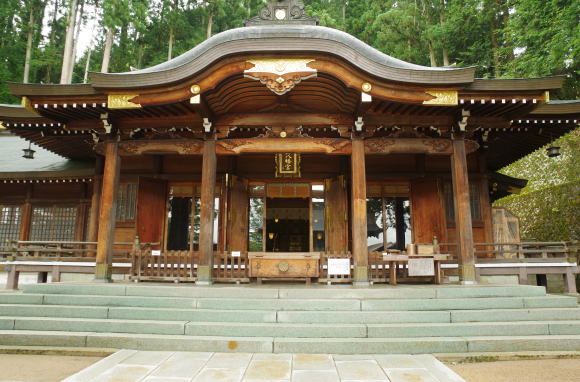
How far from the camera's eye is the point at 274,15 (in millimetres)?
9766

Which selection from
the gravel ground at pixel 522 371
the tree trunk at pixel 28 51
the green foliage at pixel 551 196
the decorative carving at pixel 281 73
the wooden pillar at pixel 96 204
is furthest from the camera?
the tree trunk at pixel 28 51

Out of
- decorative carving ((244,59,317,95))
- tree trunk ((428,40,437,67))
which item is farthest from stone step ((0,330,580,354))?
tree trunk ((428,40,437,67))

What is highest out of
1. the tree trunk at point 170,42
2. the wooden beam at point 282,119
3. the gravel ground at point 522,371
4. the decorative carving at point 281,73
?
the tree trunk at point 170,42

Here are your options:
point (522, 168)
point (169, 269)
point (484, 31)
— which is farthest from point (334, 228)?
point (484, 31)

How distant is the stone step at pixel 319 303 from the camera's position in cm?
607

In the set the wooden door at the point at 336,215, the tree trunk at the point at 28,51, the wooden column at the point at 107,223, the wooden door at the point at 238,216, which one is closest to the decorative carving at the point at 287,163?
the wooden door at the point at 336,215

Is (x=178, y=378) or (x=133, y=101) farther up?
(x=133, y=101)

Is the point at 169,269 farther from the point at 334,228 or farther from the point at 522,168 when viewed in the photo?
the point at 522,168

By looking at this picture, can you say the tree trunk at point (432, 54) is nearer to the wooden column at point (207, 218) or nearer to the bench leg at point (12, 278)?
the wooden column at point (207, 218)

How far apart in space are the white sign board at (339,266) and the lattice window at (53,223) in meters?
9.43

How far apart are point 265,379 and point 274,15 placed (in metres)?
9.02

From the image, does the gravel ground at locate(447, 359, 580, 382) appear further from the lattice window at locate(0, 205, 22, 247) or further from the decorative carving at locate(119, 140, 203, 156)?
the lattice window at locate(0, 205, 22, 247)

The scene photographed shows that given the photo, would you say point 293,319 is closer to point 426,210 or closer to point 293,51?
point 293,51

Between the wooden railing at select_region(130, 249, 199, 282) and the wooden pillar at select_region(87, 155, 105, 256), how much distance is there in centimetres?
330
